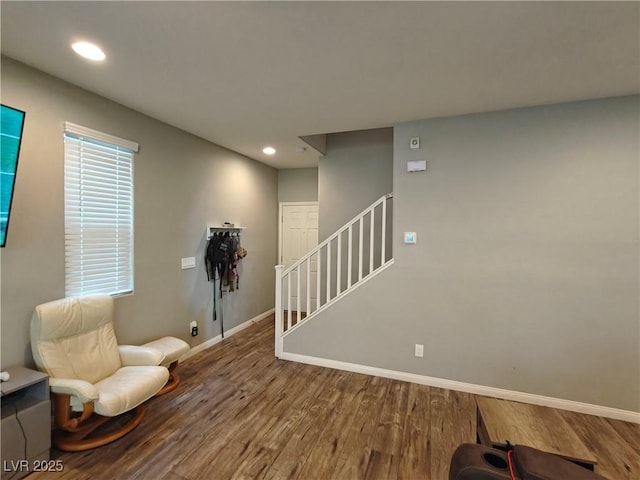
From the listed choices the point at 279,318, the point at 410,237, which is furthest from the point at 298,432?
the point at 410,237

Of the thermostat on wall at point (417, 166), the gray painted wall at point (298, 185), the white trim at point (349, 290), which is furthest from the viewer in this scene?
the gray painted wall at point (298, 185)

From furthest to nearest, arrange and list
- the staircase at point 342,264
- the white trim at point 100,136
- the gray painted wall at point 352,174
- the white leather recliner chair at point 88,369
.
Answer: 1. the gray painted wall at point 352,174
2. the staircase at point 342,264
3. the white trim at point 100,136
4. the white leather recliner chair at point 88,369

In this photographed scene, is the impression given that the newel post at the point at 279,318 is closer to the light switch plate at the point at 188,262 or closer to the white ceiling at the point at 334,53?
the light switch plate at the point at 188,262

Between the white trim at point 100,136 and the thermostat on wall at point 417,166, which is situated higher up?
the white trim at point 100,136

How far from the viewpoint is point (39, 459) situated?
1.85 meters

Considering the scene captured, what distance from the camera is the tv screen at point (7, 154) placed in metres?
1.82

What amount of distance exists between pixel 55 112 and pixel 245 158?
2528 mm

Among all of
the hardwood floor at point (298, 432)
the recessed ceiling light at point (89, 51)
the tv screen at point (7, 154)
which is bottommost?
the hardwood floor at point (298, 432)

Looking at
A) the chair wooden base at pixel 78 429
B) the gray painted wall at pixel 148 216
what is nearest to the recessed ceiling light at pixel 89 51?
the gray painted wall at pixel 148 216

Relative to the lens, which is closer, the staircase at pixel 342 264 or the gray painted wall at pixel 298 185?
the staircase at pixel 342 264

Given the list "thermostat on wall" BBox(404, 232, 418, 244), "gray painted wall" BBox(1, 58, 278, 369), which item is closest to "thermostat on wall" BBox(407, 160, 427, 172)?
"thermostat on wall" BBox(404, 232, 418, 244)

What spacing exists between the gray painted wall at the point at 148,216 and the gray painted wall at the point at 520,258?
208cm

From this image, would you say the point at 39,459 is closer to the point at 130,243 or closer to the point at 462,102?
the point at 130,243

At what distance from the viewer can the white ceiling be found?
1559 millimetres
